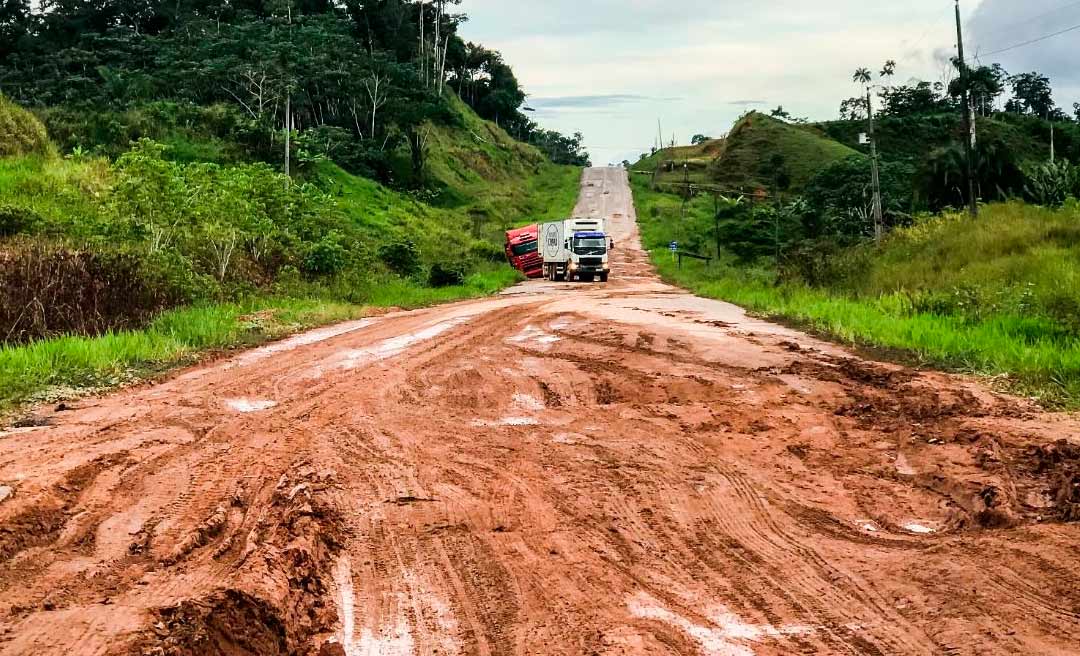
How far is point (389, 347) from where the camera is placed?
12.4 m

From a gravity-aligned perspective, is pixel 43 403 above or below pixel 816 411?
above

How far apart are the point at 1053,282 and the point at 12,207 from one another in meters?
20.0

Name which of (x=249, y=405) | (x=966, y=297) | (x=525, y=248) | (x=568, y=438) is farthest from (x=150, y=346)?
(x=525, y=248)

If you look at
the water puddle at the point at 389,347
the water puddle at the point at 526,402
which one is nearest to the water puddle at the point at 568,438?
the water puddle at the point at 526,402

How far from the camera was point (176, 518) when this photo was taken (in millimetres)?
5289

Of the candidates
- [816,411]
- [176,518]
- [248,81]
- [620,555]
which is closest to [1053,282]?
[816,411]

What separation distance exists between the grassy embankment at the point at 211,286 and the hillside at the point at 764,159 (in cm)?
3901

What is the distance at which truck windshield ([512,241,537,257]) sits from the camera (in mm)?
40125

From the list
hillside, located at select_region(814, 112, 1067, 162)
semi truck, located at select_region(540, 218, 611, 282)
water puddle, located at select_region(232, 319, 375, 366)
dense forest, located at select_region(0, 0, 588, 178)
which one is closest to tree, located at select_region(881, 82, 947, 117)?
hillside, located at select_region(814, 112, 1067, 162)

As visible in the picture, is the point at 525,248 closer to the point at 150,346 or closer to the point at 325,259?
the point at 325,259

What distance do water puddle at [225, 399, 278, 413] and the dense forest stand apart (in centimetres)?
2521

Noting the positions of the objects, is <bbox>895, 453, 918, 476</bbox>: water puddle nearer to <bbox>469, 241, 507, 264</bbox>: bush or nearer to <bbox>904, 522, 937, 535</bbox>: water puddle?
<bbox>904, 522, 937, 535</bbox>: water puddle

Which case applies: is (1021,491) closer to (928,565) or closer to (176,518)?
(928,565)

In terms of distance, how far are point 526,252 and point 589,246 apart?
632 centimetres
